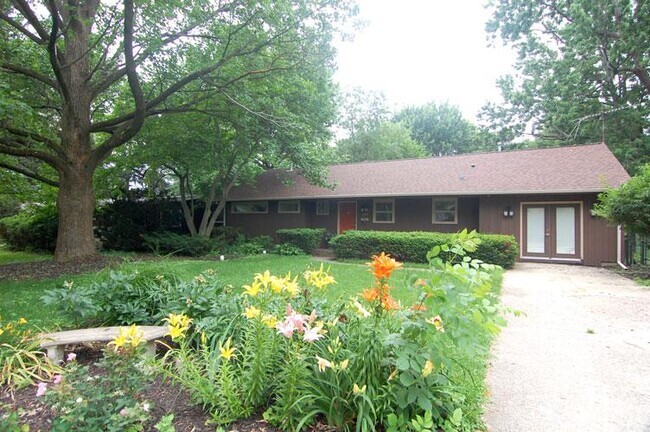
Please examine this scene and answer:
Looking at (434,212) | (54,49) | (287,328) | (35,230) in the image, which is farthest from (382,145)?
(287,328)

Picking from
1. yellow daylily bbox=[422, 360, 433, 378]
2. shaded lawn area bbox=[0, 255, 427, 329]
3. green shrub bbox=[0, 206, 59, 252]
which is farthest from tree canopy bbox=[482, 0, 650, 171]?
green shrub bbox=[0, 206, 59, 252]

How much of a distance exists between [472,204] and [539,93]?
11.8m

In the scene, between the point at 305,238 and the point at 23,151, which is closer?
the point at 23,151

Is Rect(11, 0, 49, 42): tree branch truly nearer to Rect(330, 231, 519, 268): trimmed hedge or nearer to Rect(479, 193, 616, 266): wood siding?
Rect(330, 231, 519, 268): trimmed hedge

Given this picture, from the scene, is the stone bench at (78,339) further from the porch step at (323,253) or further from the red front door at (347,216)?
the red front door at (347,216)

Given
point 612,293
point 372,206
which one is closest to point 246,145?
point 372,206

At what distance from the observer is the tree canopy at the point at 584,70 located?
633 inches

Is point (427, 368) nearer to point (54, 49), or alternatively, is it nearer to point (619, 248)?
point (54, 49)

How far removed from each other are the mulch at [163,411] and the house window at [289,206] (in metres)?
15.3

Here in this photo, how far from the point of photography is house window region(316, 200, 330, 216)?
57.9ft

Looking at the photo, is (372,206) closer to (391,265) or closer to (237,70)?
(237,70)

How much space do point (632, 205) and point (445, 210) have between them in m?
6.48

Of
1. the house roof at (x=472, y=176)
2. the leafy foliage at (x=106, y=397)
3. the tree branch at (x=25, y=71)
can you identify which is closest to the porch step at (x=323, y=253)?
the house roof at (x=472, y=176)

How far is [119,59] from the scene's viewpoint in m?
11.5
